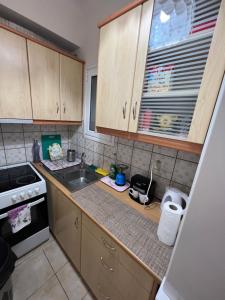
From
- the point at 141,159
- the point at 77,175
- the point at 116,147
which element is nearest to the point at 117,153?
the point at 116,147

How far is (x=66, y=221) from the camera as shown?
126cm

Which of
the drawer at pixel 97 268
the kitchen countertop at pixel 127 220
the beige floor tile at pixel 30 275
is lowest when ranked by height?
the beige floor tile at pixel 30 275

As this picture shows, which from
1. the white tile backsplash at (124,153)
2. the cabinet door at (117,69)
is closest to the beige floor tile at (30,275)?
the white tile backsplash at (124,153)

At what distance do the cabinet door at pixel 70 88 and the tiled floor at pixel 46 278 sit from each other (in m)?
1.56

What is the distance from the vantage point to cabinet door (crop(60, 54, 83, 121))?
147 centimetres

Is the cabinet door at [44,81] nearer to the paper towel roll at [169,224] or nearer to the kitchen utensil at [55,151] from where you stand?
the kitchen utensil at [55,151]

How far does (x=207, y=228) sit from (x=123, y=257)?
1.98ft

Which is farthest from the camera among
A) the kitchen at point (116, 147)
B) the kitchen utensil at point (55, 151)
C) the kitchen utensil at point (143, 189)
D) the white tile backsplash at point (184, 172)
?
the kitchen utensil at point (55, 151)

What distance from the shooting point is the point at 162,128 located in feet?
2.55

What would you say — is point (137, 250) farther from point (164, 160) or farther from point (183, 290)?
point (164, 160)

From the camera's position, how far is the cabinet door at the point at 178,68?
57 centimetres

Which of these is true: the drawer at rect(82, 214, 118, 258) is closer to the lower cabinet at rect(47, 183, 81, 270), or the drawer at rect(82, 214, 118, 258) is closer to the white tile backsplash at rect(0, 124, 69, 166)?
the lower cabinet at rect(47, 183, 81, 270)

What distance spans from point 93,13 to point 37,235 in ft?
8.06

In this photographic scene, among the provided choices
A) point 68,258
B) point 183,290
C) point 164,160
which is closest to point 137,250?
point 183,290
